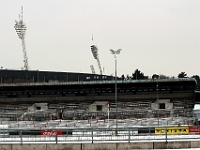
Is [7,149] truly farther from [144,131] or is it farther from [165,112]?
[165,112]

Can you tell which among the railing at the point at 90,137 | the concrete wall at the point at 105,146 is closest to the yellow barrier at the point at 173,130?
the railing at the point at 90,137

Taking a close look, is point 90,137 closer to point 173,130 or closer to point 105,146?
point 105,146

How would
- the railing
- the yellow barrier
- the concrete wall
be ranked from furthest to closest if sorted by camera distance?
the yellow barrier → the railing → the concrete wall

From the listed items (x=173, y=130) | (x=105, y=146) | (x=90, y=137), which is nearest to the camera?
(x=105, y=146)

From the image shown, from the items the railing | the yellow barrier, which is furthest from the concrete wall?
the yellow barrier

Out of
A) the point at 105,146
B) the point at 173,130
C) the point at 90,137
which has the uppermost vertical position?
the point at 173,130

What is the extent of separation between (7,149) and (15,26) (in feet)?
358

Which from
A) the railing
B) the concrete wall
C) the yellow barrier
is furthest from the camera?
the yellow barrier

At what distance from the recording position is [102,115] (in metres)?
62.7

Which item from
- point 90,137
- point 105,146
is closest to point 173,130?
point 90,137

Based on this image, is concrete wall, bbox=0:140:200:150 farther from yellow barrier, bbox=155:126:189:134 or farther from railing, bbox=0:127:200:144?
yellow barrier, bbox=155:126:189:134

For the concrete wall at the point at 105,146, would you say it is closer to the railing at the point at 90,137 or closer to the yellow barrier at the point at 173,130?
the railing at the point at 90,137

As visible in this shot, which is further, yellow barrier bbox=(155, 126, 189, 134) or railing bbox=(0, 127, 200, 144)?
yellow barrier bbox=(155, 126, 189, 134)

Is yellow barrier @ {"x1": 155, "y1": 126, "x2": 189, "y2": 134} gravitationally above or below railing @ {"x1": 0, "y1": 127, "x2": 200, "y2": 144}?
above
